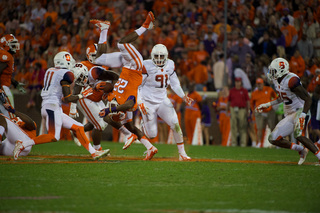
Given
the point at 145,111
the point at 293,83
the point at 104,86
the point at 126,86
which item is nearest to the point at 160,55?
the point at 126,86

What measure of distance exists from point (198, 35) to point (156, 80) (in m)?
7.63

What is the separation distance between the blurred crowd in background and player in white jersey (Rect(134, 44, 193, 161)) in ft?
17.1

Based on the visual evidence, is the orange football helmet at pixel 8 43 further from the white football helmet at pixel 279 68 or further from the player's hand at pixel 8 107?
the white football helmet at pixel 279 68

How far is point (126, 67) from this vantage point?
9.51 metres

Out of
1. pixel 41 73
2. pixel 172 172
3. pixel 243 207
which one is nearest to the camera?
pixel 243 207

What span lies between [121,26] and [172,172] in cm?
1118

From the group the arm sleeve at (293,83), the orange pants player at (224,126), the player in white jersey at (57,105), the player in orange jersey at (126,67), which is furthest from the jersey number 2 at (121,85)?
the orange pants player at (224,126)

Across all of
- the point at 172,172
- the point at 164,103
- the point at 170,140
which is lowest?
the point at 170,140

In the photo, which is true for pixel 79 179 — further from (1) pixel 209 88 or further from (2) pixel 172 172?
(1) pixel 209 88

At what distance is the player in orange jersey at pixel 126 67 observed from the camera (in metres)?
9.31

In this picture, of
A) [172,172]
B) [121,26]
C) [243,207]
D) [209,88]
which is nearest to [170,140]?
[209,88]

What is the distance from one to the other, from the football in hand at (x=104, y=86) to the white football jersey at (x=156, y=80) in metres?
0.60

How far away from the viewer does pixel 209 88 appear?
1673 cm

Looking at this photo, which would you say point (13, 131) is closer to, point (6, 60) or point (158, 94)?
point (6, 60)
